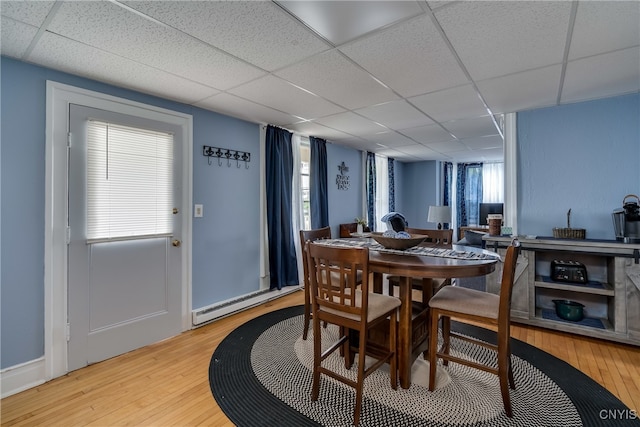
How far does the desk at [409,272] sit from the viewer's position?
173 cm

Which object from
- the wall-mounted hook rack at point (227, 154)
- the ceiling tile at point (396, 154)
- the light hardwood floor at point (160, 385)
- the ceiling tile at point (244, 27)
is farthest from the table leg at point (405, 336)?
the ceiling tile at point (396, 154)

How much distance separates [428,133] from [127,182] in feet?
12.9

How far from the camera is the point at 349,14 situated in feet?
5.38

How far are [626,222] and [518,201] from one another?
93 centimetres

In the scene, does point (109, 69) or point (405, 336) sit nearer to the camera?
point (405, 336)

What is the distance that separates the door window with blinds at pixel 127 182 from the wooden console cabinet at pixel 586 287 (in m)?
3.48

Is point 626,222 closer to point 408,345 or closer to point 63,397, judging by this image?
point 408,345

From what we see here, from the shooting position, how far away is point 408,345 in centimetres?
198

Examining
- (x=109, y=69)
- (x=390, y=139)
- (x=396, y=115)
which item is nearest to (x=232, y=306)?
Answer: (x=109, y=69)

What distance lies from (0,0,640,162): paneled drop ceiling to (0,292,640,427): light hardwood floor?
2.35 meters

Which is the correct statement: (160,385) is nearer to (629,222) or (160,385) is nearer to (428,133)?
(629,222)

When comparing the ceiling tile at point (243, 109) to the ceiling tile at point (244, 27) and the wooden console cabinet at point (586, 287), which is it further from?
the wooden console cabinet at point (586, 287)

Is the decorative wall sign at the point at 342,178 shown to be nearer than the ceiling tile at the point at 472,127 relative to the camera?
No

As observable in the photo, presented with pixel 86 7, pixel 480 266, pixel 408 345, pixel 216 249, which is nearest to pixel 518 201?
pixel 480 266
